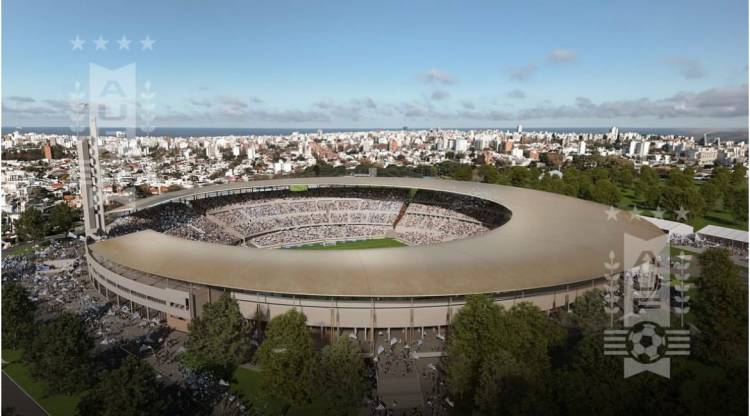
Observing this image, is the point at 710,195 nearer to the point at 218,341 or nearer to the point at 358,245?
the point at 358,245

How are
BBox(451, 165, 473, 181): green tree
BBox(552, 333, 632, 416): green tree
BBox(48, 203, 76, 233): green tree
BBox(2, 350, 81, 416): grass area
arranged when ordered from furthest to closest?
BBox(451, 165, 473, 181): green tree, BBox(48, 203, 76, 233): green tree, BBox(2, 350, 81, 416): grass area, BBox(552, 333, 632, 416): green tree

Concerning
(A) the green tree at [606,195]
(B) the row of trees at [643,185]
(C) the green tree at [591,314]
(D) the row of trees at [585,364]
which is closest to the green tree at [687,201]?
(B) the row of trees at [643,185]

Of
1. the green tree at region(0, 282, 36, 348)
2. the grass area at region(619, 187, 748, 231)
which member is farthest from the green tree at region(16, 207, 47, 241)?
the grass area at region(619, 187, 748, 231)

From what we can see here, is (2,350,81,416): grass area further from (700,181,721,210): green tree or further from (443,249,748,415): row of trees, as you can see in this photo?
(700,181,721,210): green tree

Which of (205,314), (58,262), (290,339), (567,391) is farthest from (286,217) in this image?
(567,391)

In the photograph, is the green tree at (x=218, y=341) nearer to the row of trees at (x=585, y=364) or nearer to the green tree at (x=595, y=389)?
the row of trees at (x=585, y=364)

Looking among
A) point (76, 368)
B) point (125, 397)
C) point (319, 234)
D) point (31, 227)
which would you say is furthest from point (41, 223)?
point (125, 397)

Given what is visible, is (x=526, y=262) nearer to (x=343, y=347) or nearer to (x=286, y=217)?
(x=343, y=347)
